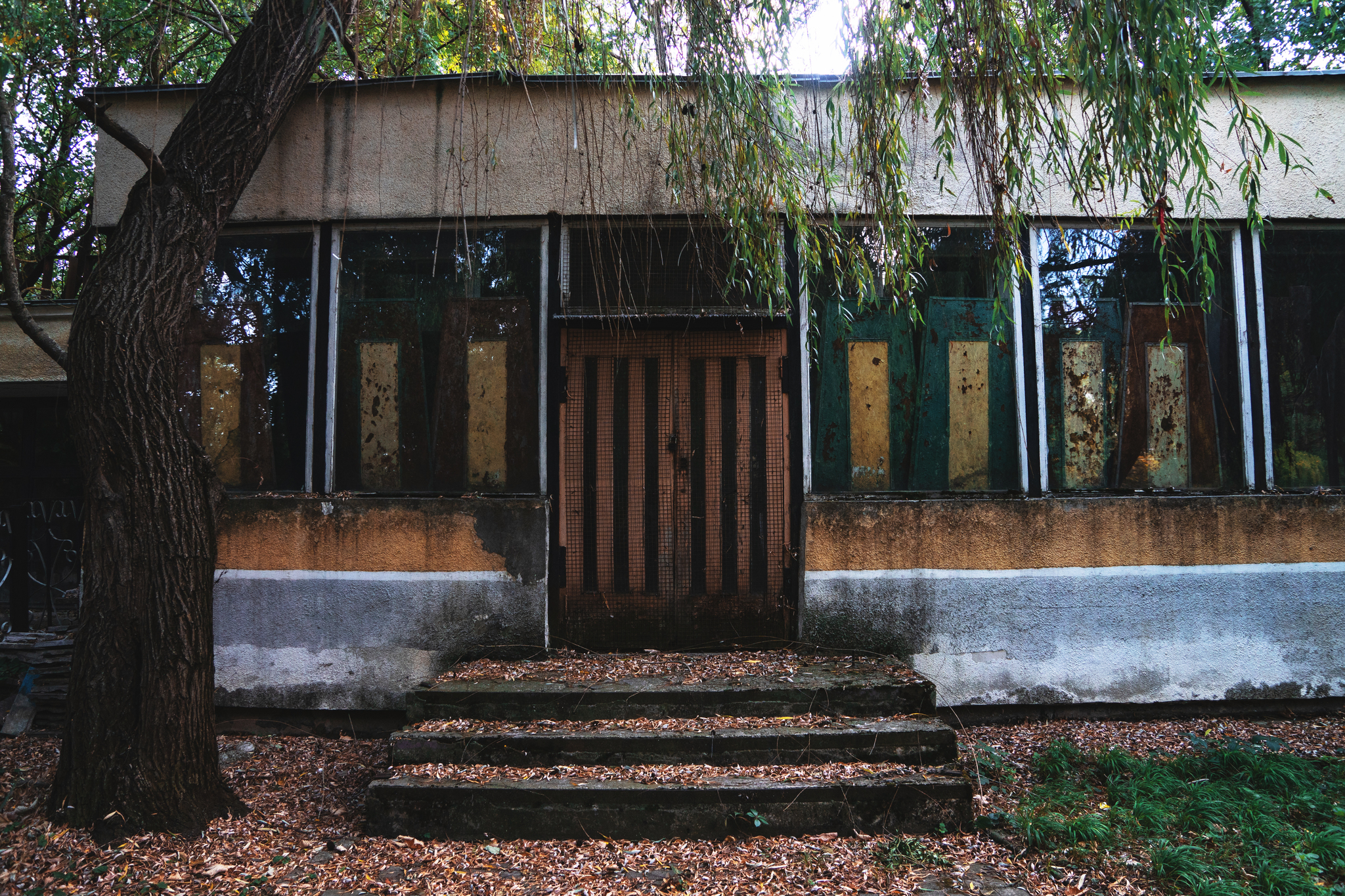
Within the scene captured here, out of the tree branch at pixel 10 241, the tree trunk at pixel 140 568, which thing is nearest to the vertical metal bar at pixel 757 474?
the tree trunk at pixel 140 568

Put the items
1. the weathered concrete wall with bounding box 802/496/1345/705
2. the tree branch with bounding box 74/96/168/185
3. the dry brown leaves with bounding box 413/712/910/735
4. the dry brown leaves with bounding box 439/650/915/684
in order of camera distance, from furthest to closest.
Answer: the weathered concrete wall with bounding box 802/496/1345/705, the dry brown leaves with bounding box 439/650/915/684, the dry brown leaves with bounding box 413/712/910/735, the tree branch with bounding box 74/96/168/185

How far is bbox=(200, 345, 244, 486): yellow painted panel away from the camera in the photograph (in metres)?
5.05

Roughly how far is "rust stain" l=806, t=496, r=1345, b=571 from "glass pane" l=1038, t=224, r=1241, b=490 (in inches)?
9.2

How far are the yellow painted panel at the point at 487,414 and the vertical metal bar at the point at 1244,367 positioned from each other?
15.5ft

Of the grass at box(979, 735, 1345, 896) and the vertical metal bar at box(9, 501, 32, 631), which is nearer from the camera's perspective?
the grass at box(979, 735, 1345, 896)

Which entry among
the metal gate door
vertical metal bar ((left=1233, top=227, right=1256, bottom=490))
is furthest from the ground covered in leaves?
vertical metal bar ((left=1233, top=227, right=1256, bottom=490))

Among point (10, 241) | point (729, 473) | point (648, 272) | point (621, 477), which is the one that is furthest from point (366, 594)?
point (648, 272)

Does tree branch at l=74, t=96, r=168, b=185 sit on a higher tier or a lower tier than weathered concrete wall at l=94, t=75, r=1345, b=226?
lower

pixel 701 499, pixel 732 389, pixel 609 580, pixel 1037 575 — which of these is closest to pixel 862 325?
pixel 732 389

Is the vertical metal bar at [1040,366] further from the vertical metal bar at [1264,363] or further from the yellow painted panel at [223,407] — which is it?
the yellow painted panel at [223,407]

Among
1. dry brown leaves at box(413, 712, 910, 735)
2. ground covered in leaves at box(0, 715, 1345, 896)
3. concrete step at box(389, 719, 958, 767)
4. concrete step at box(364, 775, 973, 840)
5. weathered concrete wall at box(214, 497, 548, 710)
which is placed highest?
weathered concrete wall at box(214, 497, 548, 710)

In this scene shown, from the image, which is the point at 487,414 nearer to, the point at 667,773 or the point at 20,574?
the point at 667,773

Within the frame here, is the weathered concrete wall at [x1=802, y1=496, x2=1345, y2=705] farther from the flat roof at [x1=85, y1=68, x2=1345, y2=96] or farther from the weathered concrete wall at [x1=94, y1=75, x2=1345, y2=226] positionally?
the flat roof at [x1=85, y1=68, x2=1345, y2=96]

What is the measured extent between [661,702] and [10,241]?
3.77m
